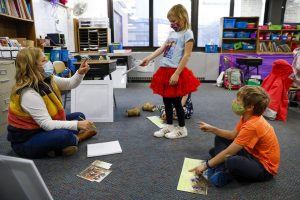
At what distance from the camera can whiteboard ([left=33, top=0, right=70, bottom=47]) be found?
11.9 feet

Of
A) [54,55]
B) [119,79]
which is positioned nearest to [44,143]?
[54,55]

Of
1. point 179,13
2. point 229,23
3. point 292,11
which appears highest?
point 292,11

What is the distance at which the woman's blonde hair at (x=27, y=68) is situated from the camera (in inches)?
63.0

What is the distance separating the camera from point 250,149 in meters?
1.46

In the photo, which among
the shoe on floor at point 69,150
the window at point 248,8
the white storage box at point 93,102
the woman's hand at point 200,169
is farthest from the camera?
the window at point 248,8

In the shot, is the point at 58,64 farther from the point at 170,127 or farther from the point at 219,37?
the point at 219,37

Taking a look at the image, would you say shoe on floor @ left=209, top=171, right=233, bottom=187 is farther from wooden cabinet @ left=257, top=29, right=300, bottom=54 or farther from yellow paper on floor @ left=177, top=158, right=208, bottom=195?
wooden cabinet @ left=257, top=29, right=300, bottom=54

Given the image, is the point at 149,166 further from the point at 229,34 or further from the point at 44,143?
the point at 229,34

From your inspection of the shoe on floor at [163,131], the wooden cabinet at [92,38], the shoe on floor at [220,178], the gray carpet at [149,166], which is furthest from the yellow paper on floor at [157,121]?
the wooden cabinet at [92,38]

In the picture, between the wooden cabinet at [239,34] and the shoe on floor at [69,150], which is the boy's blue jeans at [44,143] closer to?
the shoe on floor at [69,150]

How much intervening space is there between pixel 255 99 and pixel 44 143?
1.43 m

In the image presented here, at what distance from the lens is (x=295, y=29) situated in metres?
5.33

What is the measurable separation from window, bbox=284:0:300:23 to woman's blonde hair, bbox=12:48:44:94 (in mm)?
5943

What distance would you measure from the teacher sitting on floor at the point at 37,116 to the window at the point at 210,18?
471 centimetres
